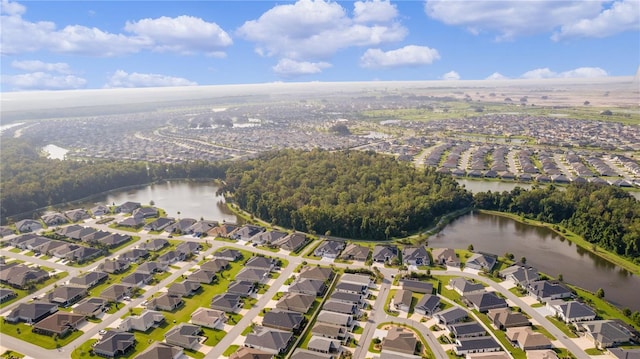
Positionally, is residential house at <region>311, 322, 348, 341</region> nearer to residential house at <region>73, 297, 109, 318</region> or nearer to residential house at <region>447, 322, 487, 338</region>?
residential house at <region>447, 322, 487, 338</region>

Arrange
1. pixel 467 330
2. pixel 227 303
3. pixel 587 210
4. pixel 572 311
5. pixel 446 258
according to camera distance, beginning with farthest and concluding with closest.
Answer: pixel 587 210
pixel 446 258
pixel 227 303
pixel 572 311
pixel 467 330

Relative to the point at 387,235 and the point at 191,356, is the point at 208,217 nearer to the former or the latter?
the point at 387,235

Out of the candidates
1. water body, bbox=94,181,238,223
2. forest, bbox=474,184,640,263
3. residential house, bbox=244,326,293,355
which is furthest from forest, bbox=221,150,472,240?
residential house, bbox=244,326,293,355

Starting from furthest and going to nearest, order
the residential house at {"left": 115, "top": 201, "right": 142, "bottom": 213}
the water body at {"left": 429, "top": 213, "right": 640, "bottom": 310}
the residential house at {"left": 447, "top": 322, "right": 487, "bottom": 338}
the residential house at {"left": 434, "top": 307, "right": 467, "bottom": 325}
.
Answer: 1. the residential house at {"left": 115, "top": 201, "right": 142, "bottom": 213}
2. the water body at {"left": 429, "top": 213, "right": 640, "bottom": 310}
3. the residential house at {"left": 434, "top": 307, "right": 467, "bottom": 325}
4. the residential house at {"left": 447, "top": 322, "right": 487, "bottom": 338}

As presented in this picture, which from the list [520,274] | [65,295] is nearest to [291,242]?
[65,295]

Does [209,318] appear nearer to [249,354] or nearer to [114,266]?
[249,354]
